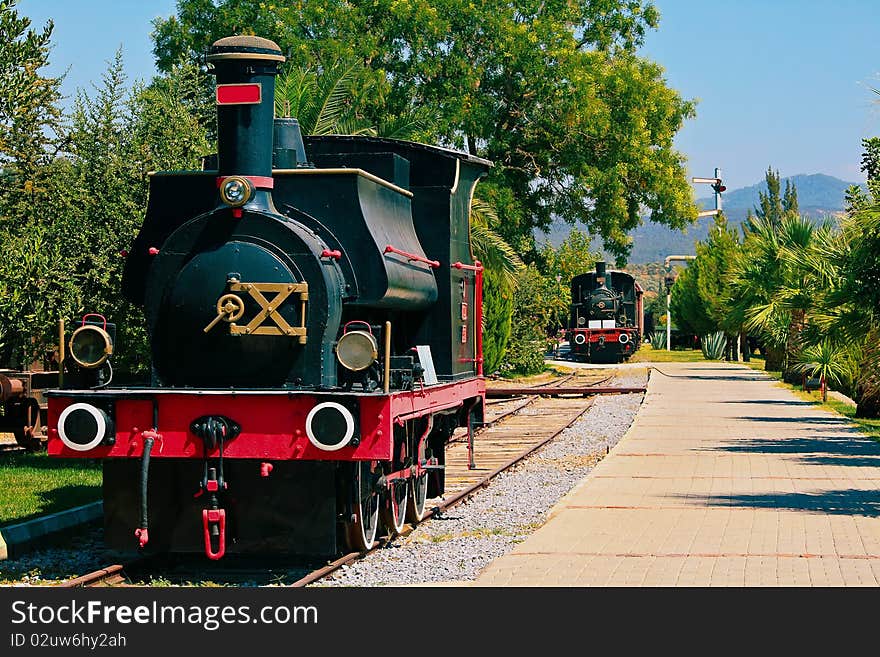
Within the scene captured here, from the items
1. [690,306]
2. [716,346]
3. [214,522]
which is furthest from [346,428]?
[690,306]

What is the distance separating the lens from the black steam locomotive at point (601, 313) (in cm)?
4984

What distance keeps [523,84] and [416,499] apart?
2827 centimetres

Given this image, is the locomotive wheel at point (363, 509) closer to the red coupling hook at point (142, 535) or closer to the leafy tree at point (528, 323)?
the red coupling hook at point (142, 535)

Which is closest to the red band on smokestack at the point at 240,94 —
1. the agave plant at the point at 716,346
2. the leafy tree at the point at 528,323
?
the leafy tree at the point at 528,323

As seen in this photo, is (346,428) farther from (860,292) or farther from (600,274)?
(600,274)

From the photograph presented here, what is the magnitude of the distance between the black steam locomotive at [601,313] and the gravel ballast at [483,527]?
28.6 metres

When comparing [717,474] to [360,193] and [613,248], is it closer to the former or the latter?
[360,193]

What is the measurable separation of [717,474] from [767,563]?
6.28 m

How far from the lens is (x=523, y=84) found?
39125 millimetres

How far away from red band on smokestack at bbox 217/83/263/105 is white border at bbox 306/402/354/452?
7.79ft

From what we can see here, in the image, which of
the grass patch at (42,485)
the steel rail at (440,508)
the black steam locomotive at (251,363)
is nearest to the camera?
the black steam locomotive at (251,363)

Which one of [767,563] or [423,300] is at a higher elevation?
[423,300]
